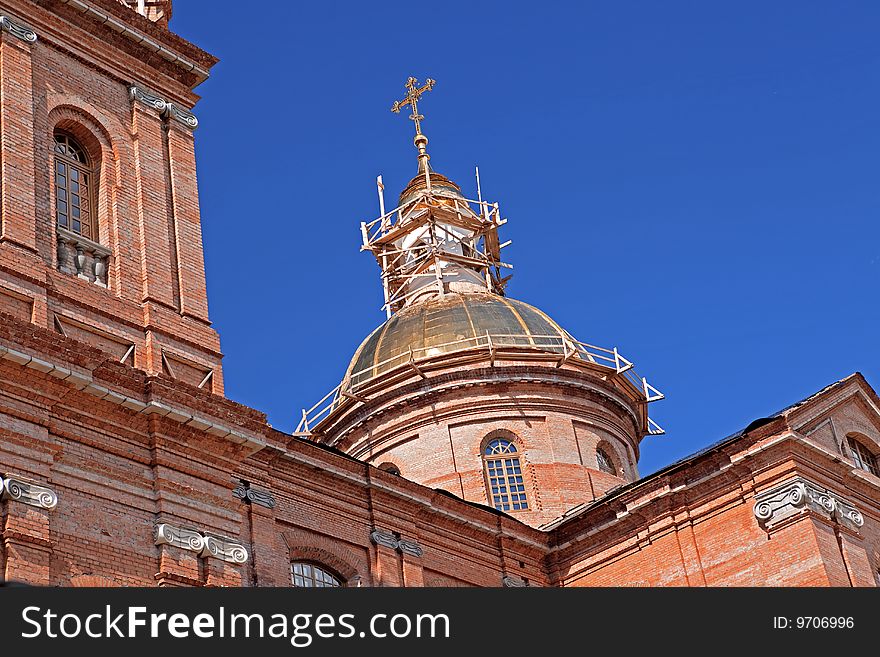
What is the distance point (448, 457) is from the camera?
38.6m

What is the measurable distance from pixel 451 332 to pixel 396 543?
1257cm

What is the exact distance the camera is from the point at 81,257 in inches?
989

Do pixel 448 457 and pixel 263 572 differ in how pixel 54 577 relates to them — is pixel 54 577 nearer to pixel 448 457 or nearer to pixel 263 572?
pixel 263 572

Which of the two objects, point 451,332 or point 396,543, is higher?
point 451,332

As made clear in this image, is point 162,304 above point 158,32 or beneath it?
beneath

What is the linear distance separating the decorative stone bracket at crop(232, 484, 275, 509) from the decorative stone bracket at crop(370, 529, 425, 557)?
2.61 meters

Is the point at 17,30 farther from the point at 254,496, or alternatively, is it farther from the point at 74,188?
the point at 254,496

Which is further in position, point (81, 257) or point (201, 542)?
point (81, 257)

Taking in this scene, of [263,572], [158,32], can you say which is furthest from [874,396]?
[158,32]

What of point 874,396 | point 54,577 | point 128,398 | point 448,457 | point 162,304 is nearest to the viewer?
point 54,577

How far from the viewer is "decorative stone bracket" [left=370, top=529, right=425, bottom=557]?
2833 centimetres

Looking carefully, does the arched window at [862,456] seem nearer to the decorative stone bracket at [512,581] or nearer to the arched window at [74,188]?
the decorative stone bracket at [512,581]

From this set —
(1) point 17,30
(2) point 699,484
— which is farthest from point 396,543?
(1) point 17,30

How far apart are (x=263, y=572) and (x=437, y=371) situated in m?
14.8
